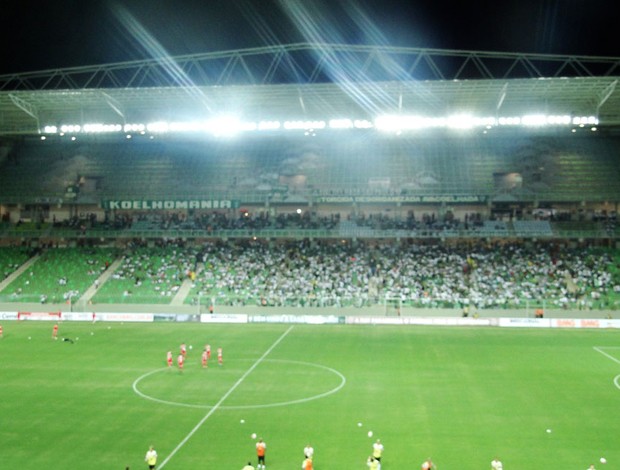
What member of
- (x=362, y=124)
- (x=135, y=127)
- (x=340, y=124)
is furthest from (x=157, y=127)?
(x=362, y=124)

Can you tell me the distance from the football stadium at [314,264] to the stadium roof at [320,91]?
34 centimetres

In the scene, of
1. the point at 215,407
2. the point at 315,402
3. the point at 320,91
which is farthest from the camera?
the point at 320,91

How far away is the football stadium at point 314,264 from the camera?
22109 millimetres

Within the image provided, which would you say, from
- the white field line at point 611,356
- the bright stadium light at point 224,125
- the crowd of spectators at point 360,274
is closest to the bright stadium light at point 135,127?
the bright stadium light at point 224,125

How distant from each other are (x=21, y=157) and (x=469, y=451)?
221 feet

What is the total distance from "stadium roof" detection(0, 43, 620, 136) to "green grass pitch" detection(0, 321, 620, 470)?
890 inches

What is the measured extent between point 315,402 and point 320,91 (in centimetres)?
3537

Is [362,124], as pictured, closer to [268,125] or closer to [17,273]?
[268,125]

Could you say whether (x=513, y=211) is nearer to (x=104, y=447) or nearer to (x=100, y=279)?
(x=100, y=279)

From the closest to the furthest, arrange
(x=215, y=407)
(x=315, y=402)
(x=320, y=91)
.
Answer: (x=215, y=407) → (x=315, y=402) → (x=320, y=91)

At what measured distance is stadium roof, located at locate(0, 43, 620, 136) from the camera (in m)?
→ 50.4

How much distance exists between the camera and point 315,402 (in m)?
25.2

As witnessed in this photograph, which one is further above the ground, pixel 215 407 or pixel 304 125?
pixel 304 125

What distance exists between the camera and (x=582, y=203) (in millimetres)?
62250
